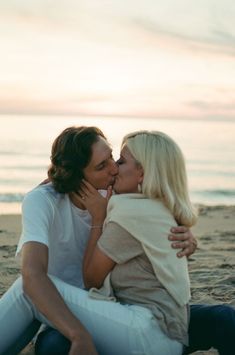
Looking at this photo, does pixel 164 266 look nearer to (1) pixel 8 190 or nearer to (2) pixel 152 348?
(2) pixel 152 348

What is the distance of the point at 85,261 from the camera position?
361 cm

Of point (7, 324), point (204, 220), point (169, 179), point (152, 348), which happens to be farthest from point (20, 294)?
point (204, 220)

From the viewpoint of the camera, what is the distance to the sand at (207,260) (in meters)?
5.56

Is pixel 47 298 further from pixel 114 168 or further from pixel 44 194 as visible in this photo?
pixel 114 168

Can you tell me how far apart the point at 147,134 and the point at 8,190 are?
13762mm

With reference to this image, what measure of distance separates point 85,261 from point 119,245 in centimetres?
30

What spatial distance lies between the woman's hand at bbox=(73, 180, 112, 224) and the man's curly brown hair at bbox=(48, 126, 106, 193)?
44mm

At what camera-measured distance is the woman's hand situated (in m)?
3.78

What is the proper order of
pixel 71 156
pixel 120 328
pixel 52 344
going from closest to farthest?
pixel 120 328 → pixel 52 344 → pixel 71 156

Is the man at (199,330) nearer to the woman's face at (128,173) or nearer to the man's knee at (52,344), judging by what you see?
the man's knee at (52,344)

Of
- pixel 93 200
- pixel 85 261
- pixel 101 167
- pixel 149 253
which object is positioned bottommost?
pixel 85 261

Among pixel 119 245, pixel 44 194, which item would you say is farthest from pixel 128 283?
pixel 44 194

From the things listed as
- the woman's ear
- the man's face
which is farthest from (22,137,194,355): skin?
the woman's ear

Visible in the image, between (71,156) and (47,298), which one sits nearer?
(47,298)
